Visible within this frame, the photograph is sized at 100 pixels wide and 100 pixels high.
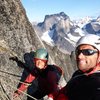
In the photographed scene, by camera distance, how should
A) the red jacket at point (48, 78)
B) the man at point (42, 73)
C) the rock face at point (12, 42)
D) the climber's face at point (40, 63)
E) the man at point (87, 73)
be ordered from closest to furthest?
the man at point (87, 73), the red jacket at point (48, 78), the man at point (42, 73), the climber's face at point (40, 63), the rock face at point (12, 42)

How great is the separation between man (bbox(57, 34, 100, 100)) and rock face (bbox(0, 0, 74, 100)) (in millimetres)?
6800

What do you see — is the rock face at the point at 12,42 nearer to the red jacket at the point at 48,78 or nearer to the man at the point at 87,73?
the red jacket at the point at 48,78

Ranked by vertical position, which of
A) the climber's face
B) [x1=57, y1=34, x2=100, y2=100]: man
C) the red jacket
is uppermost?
[x1=57, y1=34, x2=100, y2=100]: man

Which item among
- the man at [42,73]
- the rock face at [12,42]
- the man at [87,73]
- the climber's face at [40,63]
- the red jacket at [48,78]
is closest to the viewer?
the man at [87,73]

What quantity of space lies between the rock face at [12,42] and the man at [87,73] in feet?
22.3

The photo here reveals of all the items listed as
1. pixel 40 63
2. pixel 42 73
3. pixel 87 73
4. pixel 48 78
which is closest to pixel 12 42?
pixel 40 63

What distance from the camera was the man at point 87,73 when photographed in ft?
19.8

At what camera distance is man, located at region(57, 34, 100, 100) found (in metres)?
6.05

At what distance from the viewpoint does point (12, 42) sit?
15891 mm

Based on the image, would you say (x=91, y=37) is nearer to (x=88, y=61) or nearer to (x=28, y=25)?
(x=88, y=61)

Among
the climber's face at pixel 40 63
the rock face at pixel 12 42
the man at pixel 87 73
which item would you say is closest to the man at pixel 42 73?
the climber's face at pixel 40 63

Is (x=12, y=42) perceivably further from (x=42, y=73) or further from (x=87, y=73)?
(x=87, y=73)

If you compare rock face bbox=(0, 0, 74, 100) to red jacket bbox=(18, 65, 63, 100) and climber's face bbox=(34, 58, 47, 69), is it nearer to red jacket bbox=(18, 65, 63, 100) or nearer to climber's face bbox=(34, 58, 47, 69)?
red jacket bbox=(18, 65, 63, 100)

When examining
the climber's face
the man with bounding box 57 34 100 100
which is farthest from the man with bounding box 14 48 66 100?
the man with bounding box 57 34 100 100
